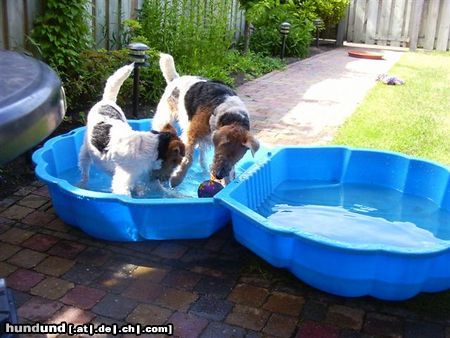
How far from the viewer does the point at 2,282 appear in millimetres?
2350

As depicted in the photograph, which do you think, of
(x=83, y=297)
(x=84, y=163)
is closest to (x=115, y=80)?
(x=84, y=163)

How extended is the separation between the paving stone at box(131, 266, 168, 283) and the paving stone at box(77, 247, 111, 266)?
0.82 feet

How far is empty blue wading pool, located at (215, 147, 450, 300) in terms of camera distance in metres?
3.07

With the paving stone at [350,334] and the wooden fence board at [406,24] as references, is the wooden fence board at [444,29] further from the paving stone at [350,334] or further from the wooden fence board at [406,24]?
the paving stone at [350,334]

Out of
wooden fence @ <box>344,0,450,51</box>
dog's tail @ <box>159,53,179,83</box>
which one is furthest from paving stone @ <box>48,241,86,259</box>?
wooden fence @ <box>344,0,450,51</box>

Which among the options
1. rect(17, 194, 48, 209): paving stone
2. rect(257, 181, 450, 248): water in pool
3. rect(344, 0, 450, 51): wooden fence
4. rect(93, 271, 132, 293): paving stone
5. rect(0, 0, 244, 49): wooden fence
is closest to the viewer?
rect(93, 271, 132, 293): paving stone

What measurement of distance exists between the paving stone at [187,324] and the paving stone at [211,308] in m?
0.05

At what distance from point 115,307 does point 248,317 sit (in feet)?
2.47

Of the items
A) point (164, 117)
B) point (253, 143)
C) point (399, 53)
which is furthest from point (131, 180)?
point (399, 53)

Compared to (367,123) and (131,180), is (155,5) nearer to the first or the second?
(367,123)

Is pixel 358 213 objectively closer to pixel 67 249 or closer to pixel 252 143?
pixel 252 143

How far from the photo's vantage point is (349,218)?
4.48m

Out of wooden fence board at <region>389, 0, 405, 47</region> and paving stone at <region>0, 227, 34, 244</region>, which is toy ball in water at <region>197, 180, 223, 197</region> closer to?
paving stone at <region>0, 227, 34, 244</region>

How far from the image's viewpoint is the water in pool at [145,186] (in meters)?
4.43
